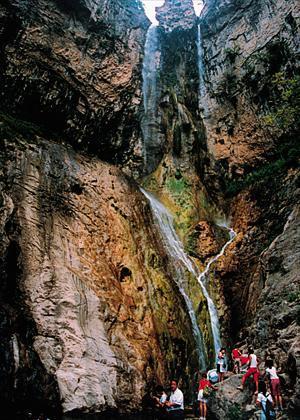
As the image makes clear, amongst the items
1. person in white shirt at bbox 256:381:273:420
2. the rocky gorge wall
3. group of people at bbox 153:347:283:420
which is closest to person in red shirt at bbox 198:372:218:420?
group of people at bbox 153:347:283:420

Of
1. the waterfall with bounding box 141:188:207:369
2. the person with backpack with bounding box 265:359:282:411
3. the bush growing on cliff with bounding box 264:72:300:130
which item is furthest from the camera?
the bush growing on cliff with bounding box 264:72:300:130

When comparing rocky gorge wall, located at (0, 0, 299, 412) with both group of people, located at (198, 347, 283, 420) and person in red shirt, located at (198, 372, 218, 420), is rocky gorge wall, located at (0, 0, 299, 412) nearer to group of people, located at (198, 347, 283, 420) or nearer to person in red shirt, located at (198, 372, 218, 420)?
group of people, located at (198, 347, 283, 420)

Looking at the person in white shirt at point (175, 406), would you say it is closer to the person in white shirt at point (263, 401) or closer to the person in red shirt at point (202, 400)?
the person in white shirt at point (263, 401)

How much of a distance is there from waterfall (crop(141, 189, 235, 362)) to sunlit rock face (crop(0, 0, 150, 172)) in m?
4.94

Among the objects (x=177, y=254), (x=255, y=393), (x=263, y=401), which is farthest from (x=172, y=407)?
(x=177, y=254)

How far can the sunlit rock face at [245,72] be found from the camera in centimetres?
2464

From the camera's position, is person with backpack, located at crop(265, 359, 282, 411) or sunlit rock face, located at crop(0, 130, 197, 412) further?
sunlit rock face, located at crop(0, 130, 197, 412)

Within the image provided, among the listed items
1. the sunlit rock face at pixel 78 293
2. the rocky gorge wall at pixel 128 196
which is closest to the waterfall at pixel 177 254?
the rocky gorge wall at pixel 128 196

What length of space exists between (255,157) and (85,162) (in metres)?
10.8

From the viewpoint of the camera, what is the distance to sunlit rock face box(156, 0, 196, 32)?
33.0m

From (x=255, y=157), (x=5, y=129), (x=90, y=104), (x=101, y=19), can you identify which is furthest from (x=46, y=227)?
(x=101, y=19)

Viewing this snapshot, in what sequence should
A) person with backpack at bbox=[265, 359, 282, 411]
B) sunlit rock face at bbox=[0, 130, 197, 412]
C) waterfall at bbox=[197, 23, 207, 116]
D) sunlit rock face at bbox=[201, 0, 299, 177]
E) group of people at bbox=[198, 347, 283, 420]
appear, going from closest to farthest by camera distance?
group of people at bbox=[198, 347, 283, 420] < person with backpack at bbox=[265, 359, 282, 411] < sunlit rock face at bbox=[0, 130, 197, 412] < sunlit rock face at bbox=[201, 0, 299, 177] < waterfall at bbox=[197, 23, 207, 116]

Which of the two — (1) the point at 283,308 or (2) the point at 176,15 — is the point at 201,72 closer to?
(2) the point at 176,15

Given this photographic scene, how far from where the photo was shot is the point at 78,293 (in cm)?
1343
